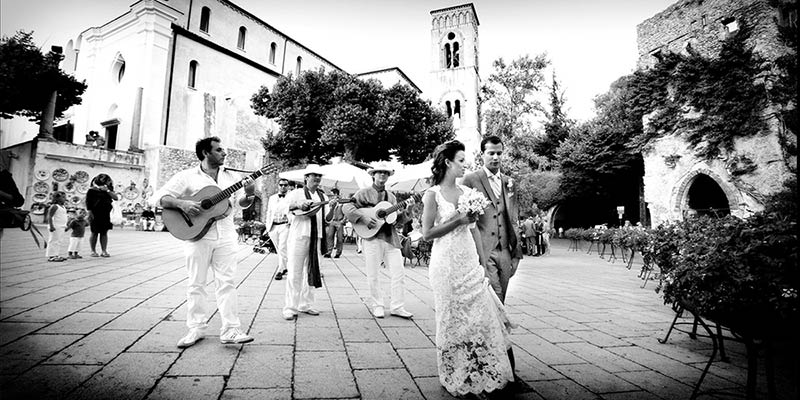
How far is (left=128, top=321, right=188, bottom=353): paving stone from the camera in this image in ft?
9.90

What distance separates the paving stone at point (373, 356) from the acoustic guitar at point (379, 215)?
154 centimetres

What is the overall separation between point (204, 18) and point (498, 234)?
34.0 meters

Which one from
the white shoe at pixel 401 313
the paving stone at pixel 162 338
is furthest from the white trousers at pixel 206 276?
the white shoe at pixel 401 313

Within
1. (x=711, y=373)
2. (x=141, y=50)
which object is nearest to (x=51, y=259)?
(x=711, y=373)

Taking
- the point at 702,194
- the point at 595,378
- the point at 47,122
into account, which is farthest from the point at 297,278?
the point at 47,122

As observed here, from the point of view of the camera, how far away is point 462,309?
8.18 ft

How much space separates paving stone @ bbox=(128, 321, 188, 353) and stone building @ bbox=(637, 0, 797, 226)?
13.6m

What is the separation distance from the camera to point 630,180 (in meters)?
24.3

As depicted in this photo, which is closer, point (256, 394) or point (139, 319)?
point (256, 394)

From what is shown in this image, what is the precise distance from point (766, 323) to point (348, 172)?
33.8 feet

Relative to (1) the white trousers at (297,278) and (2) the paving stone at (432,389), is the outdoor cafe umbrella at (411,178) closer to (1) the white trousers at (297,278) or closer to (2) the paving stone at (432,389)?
(1) the white trousers at (297,278)

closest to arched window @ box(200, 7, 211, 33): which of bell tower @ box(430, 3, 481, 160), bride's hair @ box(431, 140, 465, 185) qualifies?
bell tower @ box(430, 3, 481, 160)

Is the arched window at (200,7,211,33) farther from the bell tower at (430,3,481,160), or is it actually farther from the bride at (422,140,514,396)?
the bride at (422,140,514,396)

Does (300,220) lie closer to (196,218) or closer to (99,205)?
(196,218)
